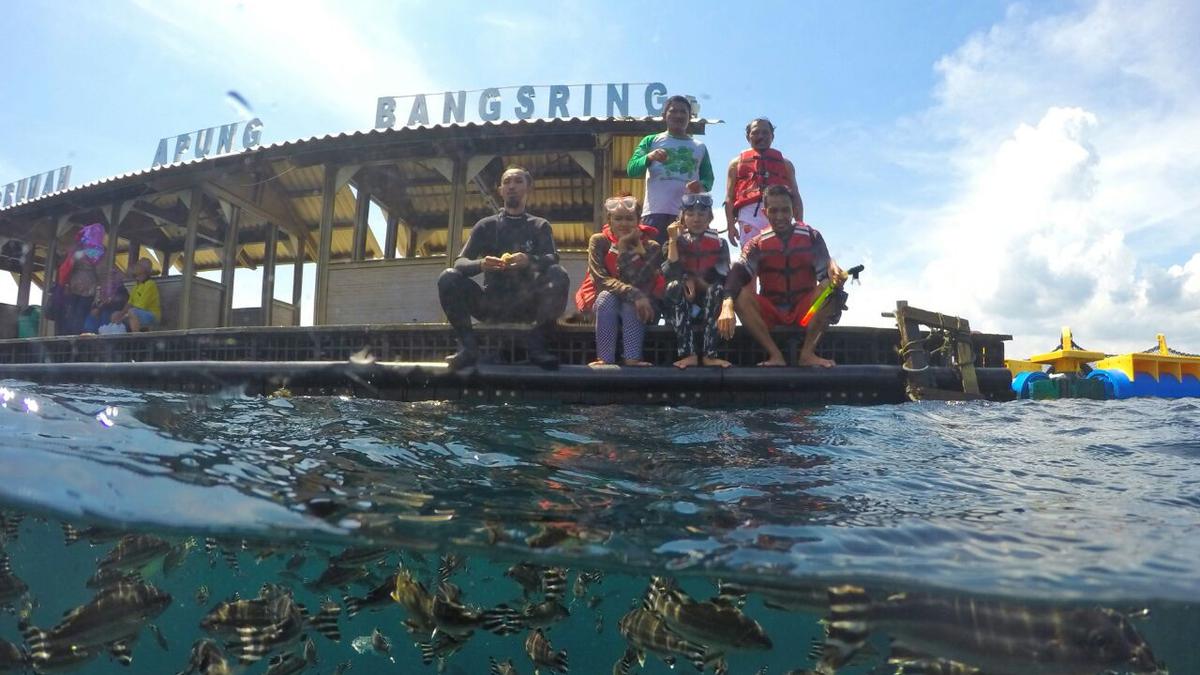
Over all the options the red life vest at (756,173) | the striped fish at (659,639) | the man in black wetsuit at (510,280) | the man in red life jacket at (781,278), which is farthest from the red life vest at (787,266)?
the striped fish at (659,639)

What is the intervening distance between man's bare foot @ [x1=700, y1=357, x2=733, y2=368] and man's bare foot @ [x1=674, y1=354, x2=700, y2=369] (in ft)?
0.26

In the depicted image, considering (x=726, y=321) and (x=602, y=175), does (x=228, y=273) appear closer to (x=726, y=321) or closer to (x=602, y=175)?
(x=602, y=175)

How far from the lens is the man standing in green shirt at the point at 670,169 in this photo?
25.7 feet

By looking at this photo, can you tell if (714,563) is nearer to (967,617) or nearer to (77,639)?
(967,617)

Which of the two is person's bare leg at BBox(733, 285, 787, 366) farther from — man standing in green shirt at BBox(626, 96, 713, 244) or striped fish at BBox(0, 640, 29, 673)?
striped fish at BBox(0, 640, 29, 673)

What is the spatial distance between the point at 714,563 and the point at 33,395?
6686 millimetres

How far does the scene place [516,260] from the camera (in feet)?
21.4

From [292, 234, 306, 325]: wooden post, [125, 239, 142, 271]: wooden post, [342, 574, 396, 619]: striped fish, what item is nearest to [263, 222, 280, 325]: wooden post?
[292, 234, 306, 325]: wooden post

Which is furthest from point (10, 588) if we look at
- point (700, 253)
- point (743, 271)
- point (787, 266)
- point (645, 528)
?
point (787, 266)

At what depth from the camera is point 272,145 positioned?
12836 mm

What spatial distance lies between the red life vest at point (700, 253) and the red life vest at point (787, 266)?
1.54 ft

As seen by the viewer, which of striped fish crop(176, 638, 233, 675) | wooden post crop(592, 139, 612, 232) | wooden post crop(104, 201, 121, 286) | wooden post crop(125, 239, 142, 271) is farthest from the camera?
wooden post crop(125, 239, 142, 271)

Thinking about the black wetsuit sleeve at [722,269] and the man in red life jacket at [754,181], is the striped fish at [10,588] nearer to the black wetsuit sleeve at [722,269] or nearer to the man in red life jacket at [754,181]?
the black wetsuit sleeve at [722,269]

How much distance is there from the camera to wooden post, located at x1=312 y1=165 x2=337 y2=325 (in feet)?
41.3
